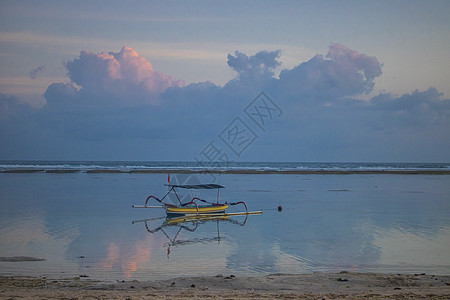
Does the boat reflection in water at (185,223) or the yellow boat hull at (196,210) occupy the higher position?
the yellow boat hull at (196,210)

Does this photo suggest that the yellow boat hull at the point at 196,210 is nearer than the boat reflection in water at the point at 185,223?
No

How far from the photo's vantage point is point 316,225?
74.1ft

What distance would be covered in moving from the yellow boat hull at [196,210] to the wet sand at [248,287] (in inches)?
622

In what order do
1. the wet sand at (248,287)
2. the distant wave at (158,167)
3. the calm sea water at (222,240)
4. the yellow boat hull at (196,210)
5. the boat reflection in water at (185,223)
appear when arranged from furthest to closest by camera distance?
1. the distant wave at (158,167)
2. the yellow boat hull at (196,210)
3. the boat reflection in water at (185,223)
4. the calm sea water at (222,240)
5. the wet sand at (248,287)

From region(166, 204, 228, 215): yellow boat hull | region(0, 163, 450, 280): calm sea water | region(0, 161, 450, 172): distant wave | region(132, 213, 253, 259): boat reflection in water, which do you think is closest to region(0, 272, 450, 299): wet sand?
region(0, 163, 450, 280): calm sea water

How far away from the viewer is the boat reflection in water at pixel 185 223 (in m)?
18.9

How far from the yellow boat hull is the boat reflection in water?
0.34 meters

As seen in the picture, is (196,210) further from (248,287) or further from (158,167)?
(158,167)

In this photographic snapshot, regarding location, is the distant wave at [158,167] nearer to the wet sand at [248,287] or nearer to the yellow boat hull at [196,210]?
the yellow boat hull at [196,210]

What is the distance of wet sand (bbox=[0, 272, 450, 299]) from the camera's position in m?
9.91

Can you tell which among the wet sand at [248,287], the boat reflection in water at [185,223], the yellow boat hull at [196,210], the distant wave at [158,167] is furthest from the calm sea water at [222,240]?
the distant wave at [158,167]

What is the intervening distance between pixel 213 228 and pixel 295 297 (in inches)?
520

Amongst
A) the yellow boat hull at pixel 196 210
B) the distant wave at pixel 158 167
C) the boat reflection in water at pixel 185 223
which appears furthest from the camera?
the distant wave at pixel 158 167

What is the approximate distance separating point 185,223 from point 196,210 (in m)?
3.58
